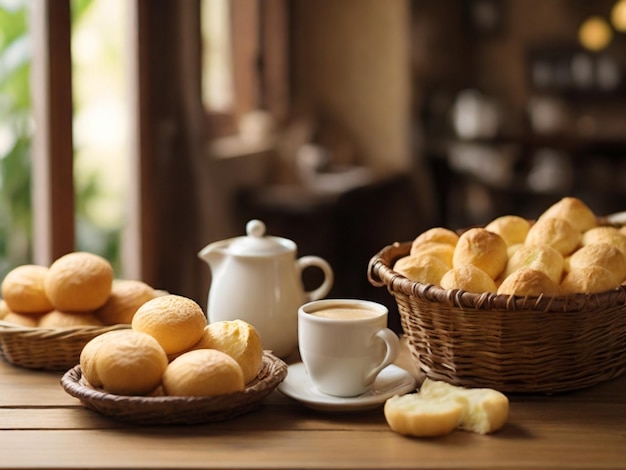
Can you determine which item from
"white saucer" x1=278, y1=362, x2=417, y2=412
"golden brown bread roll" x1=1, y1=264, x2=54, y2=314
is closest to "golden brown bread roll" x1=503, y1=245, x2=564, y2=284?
"white saucer" x1=278, y1=362, x2=417, y2=412

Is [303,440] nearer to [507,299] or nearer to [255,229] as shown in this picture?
[507,299]

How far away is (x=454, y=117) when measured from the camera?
5.96 m

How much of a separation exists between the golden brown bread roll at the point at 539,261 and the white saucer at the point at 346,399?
211 millimetres

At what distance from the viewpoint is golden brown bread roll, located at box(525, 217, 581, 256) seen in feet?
4.27

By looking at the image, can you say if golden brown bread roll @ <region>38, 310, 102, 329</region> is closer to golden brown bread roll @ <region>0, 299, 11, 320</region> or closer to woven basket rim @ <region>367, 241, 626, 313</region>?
golden brown bread roll @ <region>0, 299, 11, 320</region>

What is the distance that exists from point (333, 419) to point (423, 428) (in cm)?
14

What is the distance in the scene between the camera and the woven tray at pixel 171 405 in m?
1.06

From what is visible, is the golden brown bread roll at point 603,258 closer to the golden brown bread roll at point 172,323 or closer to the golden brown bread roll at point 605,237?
the golden brown bread roll at point 605,237

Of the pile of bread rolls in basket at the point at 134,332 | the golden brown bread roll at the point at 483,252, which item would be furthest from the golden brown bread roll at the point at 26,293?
the golden brown bread roll at the point at 483,252

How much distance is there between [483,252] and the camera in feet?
4.05

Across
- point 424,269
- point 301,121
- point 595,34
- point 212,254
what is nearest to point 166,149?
point 301,121

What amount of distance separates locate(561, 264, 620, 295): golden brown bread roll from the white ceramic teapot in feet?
1.40

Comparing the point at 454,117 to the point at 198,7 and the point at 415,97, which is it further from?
the point at 198,7

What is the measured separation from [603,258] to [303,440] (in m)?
0.49
